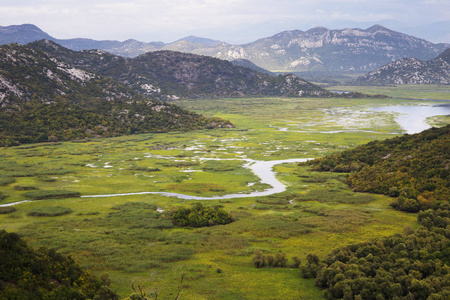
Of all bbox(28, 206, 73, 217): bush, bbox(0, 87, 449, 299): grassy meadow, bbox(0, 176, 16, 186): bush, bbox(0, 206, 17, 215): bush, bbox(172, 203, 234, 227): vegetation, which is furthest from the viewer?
bbox(0, 176, 16, 186): bush

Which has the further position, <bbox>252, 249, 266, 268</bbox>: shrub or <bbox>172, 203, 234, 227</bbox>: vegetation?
<bbox>172, 203, 234, 227</bbox>: vegetation

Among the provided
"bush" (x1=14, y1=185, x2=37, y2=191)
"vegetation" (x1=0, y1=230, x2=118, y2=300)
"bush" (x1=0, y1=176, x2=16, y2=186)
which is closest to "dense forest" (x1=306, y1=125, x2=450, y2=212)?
"vegetation" (x1=0, y1=230, x2=118, y2=300)

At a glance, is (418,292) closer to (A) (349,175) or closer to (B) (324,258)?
(B) (324,258)

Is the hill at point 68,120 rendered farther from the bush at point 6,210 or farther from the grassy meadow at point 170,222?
the bush at point 6,210

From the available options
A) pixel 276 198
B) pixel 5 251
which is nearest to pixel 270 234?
pixel 276 198

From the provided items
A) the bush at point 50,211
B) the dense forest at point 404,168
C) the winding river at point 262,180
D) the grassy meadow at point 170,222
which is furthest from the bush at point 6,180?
the dense forest at point 404,168

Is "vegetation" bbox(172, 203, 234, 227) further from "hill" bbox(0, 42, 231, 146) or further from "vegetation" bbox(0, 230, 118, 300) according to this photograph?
"hill" bbox(0, 42, 231, 146)

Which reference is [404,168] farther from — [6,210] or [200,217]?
[6,210]
